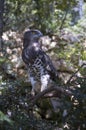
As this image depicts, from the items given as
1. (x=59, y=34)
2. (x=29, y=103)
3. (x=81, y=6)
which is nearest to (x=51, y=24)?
(x=59, y=34)

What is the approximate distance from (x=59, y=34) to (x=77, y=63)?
2.59 meters

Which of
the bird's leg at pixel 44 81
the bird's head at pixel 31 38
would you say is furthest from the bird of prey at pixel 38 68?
the bird's head at pixel 31 38

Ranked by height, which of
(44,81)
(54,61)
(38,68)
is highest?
(54,61)

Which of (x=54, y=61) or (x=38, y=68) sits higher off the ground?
(x=54, y=61)

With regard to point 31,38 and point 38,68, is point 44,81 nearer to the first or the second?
point 38,68

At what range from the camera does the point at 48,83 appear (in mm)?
5461

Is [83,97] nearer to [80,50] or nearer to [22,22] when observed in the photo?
[80,50]

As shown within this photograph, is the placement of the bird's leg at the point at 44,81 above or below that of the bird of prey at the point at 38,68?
below

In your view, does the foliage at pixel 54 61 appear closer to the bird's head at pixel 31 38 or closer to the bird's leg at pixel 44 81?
the bird's leg at pixel 44 81

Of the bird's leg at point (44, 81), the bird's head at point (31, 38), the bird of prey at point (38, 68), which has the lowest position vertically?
the bird's leg at point (44, 81)

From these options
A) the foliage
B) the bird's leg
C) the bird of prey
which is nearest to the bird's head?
the bird of prey

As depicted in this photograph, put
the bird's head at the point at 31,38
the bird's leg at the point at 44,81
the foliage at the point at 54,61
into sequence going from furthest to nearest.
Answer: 1. the bird's head at the point at 31,38
2. the bird's leg at the point at 44,81
3. the foliage at the point at 54,61

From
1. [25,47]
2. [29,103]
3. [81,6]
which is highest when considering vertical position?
[81,6]

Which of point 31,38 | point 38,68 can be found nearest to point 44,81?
point 38,68
